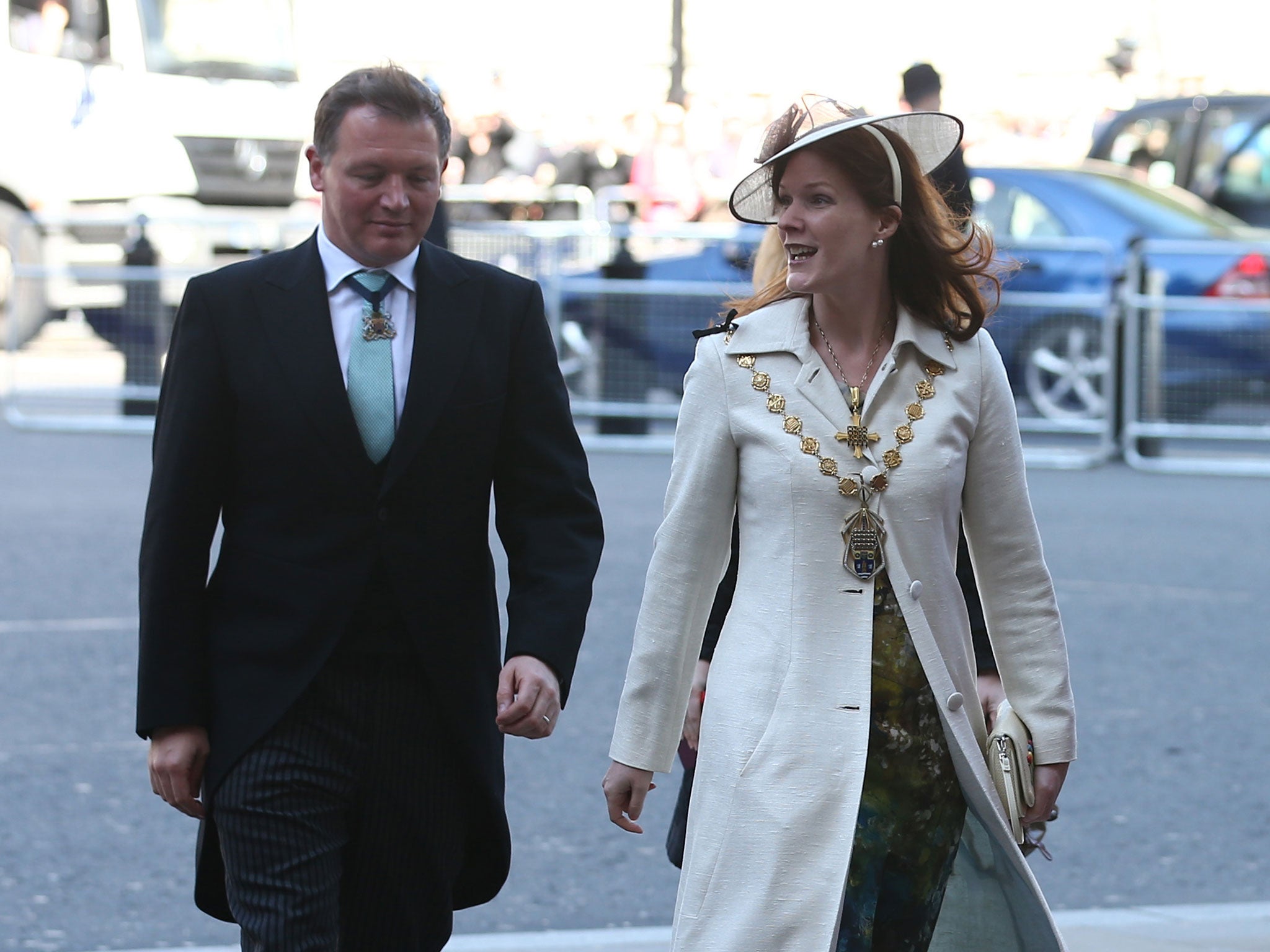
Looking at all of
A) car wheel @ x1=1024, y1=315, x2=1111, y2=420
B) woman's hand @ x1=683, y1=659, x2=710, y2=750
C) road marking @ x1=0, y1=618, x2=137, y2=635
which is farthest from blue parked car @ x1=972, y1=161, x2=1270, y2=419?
woman's hand @ x1=683, y1=659, x2=710, y2=750

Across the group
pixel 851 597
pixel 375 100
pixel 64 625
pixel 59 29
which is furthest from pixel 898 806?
pixel 59 29

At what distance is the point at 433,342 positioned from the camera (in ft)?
10.5

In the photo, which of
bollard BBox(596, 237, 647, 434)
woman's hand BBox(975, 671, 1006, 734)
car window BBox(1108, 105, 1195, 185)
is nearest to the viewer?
woman's hand BBox(975, 671, 1006, 734)

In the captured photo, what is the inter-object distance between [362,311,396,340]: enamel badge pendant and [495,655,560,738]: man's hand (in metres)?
0.53

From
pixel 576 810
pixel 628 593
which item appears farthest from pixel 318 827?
pixel 628 593

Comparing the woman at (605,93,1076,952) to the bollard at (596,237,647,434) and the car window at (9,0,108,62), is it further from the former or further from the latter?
the car window at (9,0,108,62)

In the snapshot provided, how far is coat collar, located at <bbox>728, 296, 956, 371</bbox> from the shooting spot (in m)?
3.11

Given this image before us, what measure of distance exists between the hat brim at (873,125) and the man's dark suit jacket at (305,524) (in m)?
0.45

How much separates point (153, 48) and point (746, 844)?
16891 mm

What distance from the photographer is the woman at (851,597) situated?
2949 millimetres

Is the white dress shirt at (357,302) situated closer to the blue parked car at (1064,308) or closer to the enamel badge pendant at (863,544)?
the enamel badge pendant at (863,544)

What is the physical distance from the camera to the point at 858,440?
3.03 m

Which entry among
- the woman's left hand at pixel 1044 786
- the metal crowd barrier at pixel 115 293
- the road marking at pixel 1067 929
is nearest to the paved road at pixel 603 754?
the road marking at pixel 1067 929

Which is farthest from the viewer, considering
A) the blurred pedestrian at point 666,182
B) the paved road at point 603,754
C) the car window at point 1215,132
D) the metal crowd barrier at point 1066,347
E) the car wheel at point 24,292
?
the blurred pedestrian at point 666,182
